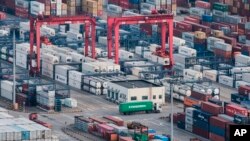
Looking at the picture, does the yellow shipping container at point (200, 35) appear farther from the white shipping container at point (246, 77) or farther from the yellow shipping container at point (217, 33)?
the white shipping container at point (246, 77)

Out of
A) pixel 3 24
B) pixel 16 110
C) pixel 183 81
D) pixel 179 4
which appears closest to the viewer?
pixel 16 110

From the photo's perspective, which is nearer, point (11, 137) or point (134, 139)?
point (11, 137)

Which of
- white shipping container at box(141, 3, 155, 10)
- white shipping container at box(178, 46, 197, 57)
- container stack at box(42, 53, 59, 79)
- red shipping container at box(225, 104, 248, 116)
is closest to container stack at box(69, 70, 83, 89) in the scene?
container stack at box(42, 53, 59, 79)

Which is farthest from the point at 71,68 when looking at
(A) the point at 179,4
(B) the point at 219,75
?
(A) the point at 179,4

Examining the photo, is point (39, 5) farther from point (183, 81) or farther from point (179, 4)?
point (183, 81)

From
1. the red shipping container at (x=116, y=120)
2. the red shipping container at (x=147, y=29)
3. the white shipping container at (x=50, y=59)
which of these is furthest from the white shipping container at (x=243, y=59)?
the red shipping container at (x=116, y=120)

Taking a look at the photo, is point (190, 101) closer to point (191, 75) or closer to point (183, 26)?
point (191, 75)

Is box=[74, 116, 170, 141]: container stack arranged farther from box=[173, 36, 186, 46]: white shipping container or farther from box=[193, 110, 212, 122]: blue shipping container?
box=[173, 36, 186, 46]: white shipping container
